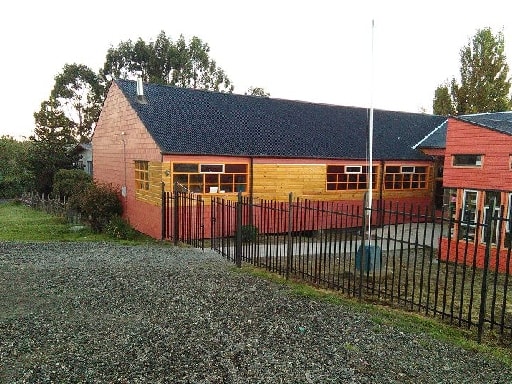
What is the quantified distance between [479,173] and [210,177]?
9.65m

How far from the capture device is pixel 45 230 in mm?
17797

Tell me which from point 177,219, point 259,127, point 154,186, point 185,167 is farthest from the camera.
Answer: point 259,127

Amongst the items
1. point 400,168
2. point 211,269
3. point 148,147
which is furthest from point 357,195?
point 211,269

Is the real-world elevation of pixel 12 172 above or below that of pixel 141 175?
below

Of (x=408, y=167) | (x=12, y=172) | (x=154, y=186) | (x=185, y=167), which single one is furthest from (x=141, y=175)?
(x=12, y=172)

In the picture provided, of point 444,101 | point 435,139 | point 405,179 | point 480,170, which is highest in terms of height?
point 444,101

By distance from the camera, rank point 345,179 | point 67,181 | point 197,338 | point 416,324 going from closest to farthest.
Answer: point 197,338, point 416,324, point 345,179, point 67,181

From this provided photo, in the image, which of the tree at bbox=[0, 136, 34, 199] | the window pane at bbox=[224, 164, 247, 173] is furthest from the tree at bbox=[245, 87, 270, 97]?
the window pane at bbox=[224, 164, 247, 173]

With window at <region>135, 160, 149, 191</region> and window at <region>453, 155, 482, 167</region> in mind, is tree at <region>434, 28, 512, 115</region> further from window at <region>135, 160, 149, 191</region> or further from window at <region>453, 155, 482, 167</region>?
window at <region>135, 160, 149, 191</region>

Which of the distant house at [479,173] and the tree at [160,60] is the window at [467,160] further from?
the tree at [160,60]

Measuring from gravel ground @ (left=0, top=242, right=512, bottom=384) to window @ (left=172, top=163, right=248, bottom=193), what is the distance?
737cm

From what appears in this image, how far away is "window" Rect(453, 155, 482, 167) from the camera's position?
12.9 m

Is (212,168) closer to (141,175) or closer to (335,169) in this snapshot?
(141,175)

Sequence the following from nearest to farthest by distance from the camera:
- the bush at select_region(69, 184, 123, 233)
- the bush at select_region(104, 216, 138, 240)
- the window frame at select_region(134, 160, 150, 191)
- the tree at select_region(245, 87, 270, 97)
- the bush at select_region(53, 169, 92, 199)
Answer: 1. the bush at select_region(104, 216, 138, 240)
2. the window frame at select_region(134, 160, 150, 191)
3. the bush at select_region(69, 184, 123, 233)
4. the bush at select_region(53, 169, 92, 199)
5. the tree at select_region(245, 87, 270, 97)
